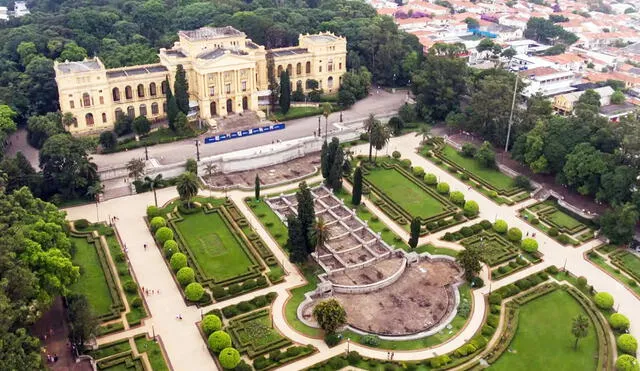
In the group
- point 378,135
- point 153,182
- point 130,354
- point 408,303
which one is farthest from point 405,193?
point 130,354

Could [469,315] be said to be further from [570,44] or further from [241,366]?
[570,44]

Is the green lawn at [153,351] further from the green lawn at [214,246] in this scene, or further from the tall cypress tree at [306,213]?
the tall cypress tree at [306,213]

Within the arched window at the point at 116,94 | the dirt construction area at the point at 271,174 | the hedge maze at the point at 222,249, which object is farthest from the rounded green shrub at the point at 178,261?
the arched window at the point at 116,94

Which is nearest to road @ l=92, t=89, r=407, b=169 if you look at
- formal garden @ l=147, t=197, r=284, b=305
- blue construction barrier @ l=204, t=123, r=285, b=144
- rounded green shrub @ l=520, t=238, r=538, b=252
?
blue construction barrier @ l=204, t=123, r=285, b=144

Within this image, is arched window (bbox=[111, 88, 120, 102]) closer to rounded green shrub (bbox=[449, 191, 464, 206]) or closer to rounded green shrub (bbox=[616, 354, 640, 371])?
rounded green shrub (bbox=[449, 191, 464, 206])

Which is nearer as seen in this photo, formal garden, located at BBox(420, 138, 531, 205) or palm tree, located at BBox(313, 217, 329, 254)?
palm tree, located at BBox(313, 217, 329, 254)

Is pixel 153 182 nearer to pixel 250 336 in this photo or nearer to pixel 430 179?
pixel 250 336

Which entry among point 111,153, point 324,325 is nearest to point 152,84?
point 111,153
